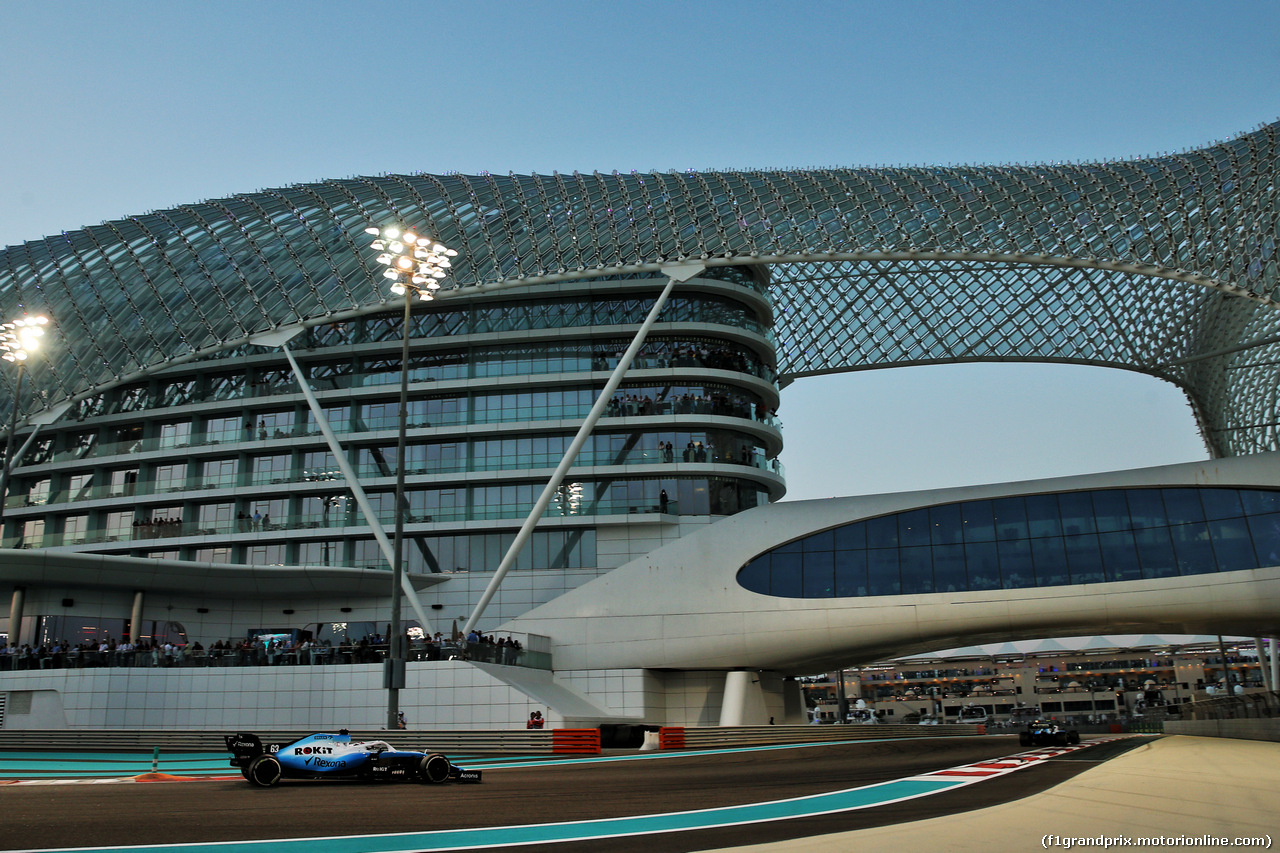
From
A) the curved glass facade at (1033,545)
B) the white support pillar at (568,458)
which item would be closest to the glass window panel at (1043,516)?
the curved glass facade at (1033,545)

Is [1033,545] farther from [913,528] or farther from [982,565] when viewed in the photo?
[913,528]

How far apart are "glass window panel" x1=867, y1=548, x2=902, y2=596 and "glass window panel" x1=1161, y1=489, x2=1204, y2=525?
10.9 m

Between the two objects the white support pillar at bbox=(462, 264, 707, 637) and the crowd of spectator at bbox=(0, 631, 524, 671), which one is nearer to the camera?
the crowd of spectator at bbox=(0, 631, 524, 671)

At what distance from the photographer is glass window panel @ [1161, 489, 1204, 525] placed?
40250mm

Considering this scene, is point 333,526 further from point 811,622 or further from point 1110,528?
point 1110,528

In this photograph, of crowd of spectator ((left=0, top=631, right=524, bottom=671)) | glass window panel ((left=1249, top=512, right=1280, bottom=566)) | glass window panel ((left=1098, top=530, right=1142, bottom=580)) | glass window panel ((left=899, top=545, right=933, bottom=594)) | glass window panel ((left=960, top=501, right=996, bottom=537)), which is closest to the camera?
glass window panel ((left=1249, top=512, right=1280, bottom=566))

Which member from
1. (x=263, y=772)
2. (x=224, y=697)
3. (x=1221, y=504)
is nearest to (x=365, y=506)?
(x=224, y=697)

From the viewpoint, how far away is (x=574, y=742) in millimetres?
31219

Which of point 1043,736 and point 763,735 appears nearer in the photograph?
point 1043,736

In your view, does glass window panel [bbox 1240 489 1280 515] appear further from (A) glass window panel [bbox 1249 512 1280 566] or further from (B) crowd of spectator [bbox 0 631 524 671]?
(B) crowd of spectator [bbox 0 631 524 671]

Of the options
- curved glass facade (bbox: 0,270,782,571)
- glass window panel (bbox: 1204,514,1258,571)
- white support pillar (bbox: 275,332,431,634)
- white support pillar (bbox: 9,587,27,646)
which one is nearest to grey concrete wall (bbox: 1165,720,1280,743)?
glass window panel (bbox: 1204,514,1258,571)

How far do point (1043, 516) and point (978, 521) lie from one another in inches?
102

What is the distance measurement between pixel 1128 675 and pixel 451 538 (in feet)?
411

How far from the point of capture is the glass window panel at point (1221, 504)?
1559 inches
